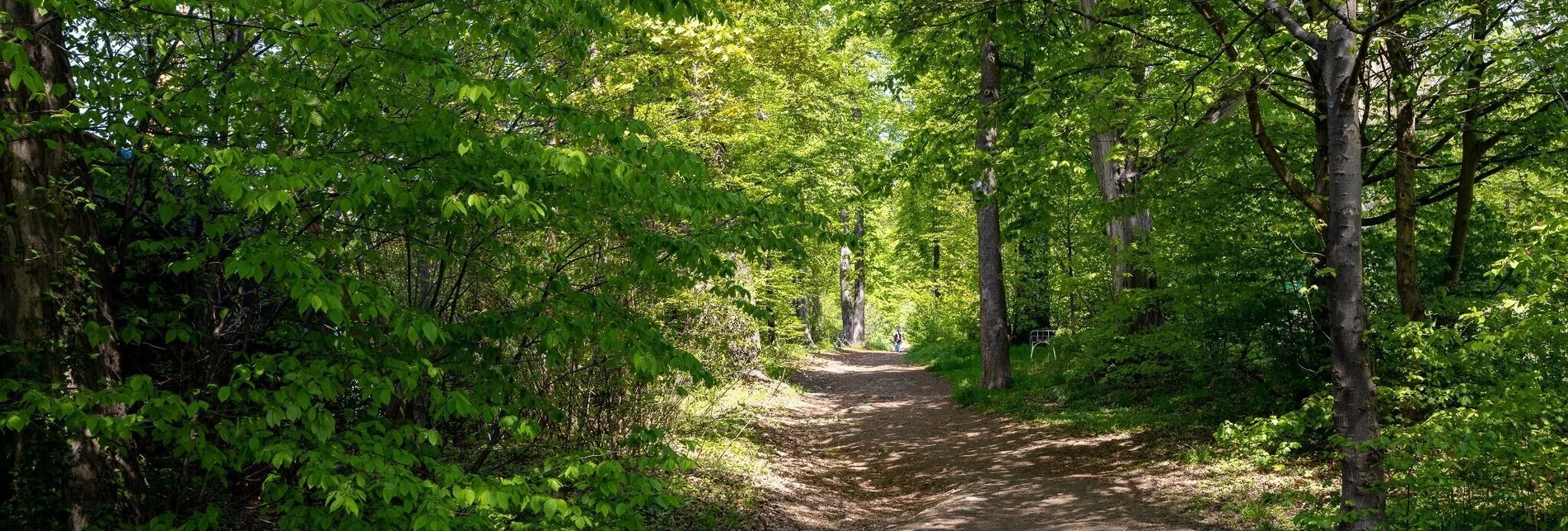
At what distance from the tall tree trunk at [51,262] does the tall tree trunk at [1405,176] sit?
8.37m

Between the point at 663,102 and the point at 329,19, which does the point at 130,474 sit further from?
the point at 663,102

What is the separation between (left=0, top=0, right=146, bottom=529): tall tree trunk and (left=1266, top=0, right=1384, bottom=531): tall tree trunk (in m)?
6.70

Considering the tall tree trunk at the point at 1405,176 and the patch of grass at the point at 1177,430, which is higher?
the tall tree trunk at the point at 1405,176

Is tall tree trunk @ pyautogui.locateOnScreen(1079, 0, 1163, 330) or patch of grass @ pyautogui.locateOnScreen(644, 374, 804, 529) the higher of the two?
tall tree trunk @ pyautogui.locateOnScreen(1079, 0, 1163, 330)

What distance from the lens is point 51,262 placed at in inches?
171

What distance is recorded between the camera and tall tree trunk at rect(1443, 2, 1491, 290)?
6.60m

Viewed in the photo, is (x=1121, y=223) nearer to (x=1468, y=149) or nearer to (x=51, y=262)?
(x=1468, y=149)

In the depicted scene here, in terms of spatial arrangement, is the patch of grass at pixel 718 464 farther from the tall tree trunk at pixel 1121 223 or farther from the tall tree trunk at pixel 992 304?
the tall tree trunk at pixel 1121 223

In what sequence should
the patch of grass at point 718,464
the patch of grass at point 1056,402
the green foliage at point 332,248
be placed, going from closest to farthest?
the green foliage at point 332,248, the patch of grass at point 718,464, the patch of grass at point 1056,402

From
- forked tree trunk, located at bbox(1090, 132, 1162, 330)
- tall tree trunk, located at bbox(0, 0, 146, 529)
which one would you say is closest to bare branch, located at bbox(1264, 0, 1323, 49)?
forked tree trunk, located at bbox(1090, 132, 1162, 330)

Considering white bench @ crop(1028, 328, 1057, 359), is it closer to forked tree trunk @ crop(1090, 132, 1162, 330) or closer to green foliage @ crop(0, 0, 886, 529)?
forked tree trunk @ crop(1090, 132, 1162, 330)

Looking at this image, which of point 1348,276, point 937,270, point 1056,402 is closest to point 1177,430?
point 1056,402

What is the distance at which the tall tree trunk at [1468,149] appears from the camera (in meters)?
6.60

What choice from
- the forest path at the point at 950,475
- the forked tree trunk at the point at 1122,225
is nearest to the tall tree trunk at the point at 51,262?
the forest path at the point at 950,475
